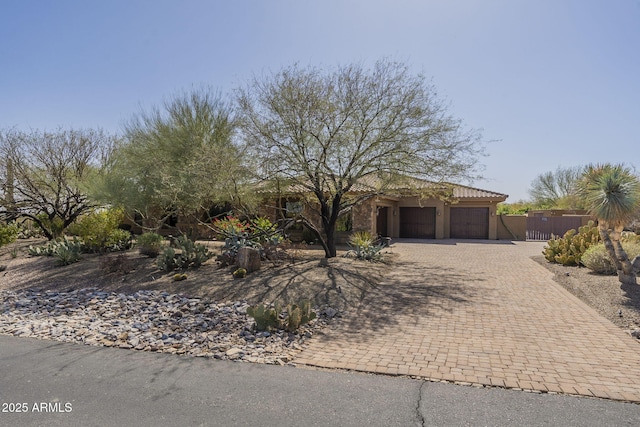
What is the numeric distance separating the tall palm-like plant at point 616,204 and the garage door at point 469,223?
52.4ft

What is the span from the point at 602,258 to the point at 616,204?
224cm

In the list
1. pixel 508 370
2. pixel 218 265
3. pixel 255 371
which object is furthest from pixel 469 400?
pixel 218 265

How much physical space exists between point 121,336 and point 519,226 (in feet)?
82.3

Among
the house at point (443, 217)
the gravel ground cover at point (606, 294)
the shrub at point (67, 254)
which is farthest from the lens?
the house at point (443, 217)

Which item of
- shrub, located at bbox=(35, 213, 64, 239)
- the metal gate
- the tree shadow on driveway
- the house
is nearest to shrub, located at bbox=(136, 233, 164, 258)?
the tree shadow on driveway

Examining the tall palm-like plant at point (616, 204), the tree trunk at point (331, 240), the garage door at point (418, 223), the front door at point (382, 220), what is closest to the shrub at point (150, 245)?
the tree trunk at point (331, 240)

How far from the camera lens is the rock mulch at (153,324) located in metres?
6.05

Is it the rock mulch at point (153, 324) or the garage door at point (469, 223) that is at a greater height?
the garage door at point (469, 223)

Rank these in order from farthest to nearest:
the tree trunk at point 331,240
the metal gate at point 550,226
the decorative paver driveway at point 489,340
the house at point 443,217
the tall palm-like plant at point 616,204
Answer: the metal gate at point 550,226, the house at point 443,217, the tree trunk at point 331,240, the tall palm-like plant at point 616,204, the decorative paver driveway at point 489,340

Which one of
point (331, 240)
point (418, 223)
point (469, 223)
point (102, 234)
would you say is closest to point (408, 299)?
point (331, 240)

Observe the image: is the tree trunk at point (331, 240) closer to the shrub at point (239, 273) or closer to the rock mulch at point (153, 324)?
the shrub at point (239, 273)

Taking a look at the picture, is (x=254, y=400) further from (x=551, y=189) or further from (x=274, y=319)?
(x=551, y=189)

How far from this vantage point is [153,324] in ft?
24.3

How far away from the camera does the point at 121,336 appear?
661cm
